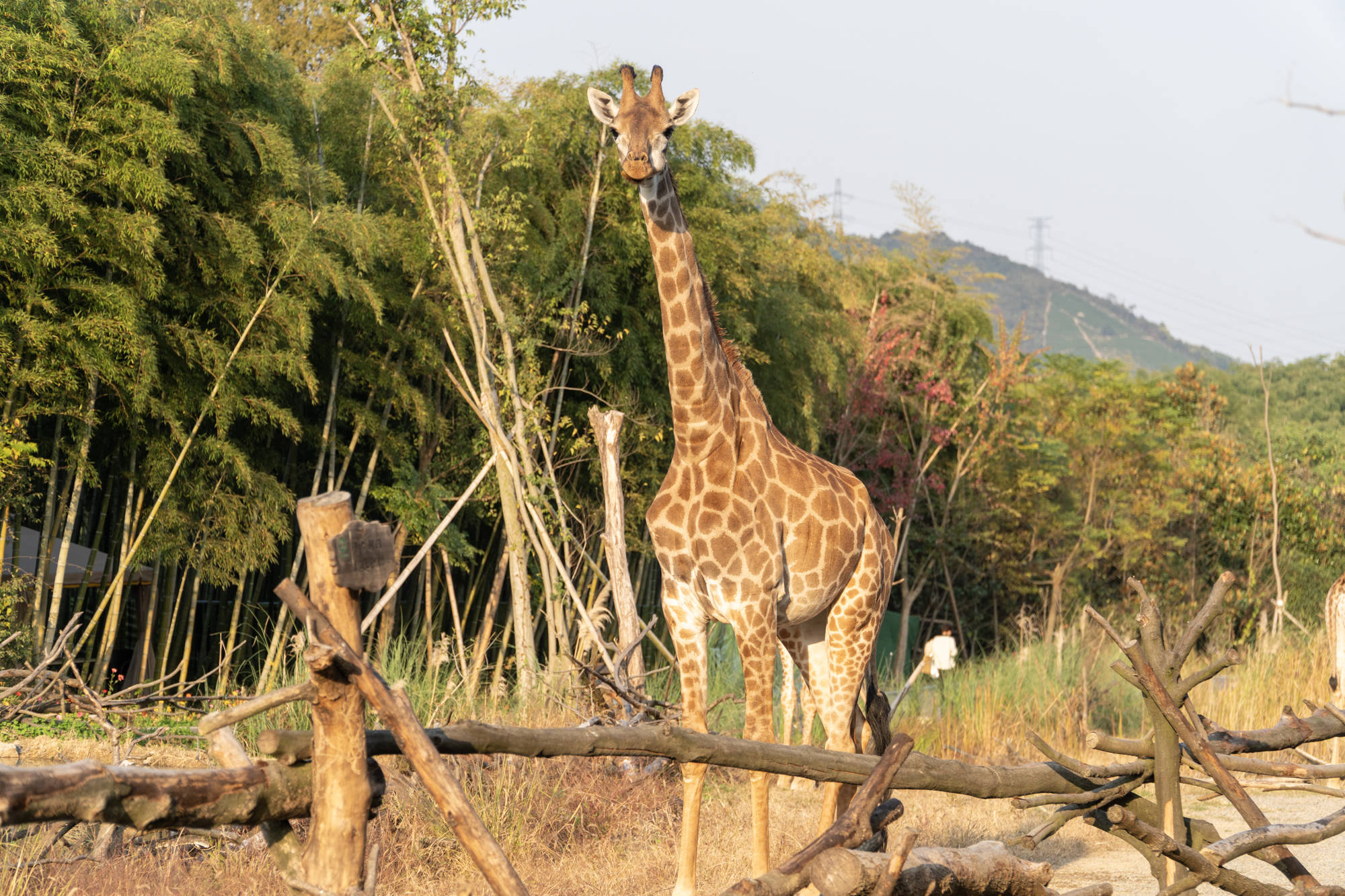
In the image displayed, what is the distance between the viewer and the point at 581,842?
5047 millimetres

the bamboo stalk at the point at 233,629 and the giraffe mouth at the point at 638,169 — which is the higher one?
the giraffe mouth at the point at 638,169

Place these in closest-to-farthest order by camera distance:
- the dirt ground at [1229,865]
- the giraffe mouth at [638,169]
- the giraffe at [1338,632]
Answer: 1. the giraffe mouth at [638,169]
2. the giraffe at [1338,632]
3. the dirt ground at [1229,865]

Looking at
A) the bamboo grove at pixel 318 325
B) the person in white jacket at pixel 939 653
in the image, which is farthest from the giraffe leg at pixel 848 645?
the person in white jacket at pixel 939 653

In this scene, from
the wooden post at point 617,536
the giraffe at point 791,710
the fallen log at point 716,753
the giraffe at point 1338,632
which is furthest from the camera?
the wooden post at point 617,536

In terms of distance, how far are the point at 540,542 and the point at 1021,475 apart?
924cm

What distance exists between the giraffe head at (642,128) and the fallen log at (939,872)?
2054mm

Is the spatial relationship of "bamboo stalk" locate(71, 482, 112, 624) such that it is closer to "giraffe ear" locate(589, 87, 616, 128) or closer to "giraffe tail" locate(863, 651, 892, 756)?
"giraffe ear" locate(589, 87, 616, 128)

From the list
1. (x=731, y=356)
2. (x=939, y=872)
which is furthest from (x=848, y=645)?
(x=939, y=872)

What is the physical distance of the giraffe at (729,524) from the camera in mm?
3586

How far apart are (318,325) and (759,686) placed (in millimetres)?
4966

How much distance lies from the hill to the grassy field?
236 feet

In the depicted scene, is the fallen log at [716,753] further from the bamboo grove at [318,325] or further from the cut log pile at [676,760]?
the bamboo grove at [318,325]

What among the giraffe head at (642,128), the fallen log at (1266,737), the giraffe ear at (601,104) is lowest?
the fallen log at (1266,737)

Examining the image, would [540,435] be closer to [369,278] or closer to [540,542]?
[540,542]
